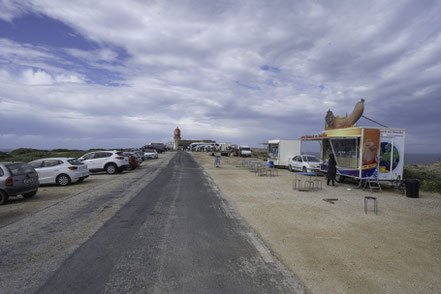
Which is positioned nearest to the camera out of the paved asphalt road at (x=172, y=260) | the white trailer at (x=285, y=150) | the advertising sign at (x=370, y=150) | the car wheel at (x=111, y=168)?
the paved asphalt road at (x=172, y=260)

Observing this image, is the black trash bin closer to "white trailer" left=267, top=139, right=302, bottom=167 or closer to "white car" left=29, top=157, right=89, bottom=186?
"white trailer" left=267, top=139, right=302, bottom=167

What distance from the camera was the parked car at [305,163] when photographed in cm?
2006

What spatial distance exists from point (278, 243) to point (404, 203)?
24.6 feet

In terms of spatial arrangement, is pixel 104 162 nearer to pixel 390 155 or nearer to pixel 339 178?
pixel 339 178

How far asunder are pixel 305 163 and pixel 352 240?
1553 cm

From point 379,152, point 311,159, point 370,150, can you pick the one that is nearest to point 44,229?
point 370,150

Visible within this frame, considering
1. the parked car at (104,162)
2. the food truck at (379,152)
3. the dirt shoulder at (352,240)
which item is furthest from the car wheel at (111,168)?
the food truck at (379,152)

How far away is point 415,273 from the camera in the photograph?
4293 millimetres

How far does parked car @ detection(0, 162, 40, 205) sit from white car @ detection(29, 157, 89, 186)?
2.96 metres

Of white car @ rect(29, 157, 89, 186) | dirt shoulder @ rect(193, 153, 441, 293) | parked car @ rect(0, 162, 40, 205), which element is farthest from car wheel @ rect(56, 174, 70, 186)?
dirt shoulder @ rect(193, 153, 441, 293)

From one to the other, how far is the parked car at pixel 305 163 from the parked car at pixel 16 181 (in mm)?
17008

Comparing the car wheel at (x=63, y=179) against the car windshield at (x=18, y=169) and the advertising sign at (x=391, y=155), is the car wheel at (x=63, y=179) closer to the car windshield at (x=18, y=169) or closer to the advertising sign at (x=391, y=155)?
the car windshield at (x=18, y=169)

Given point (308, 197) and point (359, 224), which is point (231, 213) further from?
point (308, 197)

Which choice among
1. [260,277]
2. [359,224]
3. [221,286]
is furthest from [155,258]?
[359,224]
